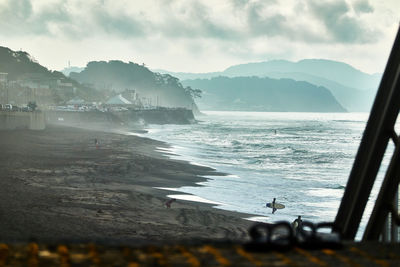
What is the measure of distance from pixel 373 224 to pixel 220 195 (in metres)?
25.3

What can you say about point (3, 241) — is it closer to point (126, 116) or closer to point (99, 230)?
point (99, 230)

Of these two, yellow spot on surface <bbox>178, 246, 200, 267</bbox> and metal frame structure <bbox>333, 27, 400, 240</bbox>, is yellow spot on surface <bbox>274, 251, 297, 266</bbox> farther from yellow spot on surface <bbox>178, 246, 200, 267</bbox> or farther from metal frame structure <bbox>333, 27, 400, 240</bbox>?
metal frame structure <bbox>333, 27, 400, 240</bbox>

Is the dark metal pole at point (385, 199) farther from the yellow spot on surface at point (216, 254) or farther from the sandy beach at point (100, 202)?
the sandy beach at point (100, 202)

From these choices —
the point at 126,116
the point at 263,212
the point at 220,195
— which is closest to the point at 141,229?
the point at 263,212

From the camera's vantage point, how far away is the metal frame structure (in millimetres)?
3852

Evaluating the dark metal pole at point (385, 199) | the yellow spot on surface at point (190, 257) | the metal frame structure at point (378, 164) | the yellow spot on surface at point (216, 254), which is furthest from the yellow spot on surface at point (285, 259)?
the dark metal pole at point (385, 199)

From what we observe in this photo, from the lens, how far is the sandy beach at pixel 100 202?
55.5ft

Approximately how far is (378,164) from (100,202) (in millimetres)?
19674

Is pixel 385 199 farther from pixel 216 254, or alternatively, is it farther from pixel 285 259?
pixel 216 254

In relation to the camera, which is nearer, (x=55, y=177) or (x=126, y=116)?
(x=55, y=177)

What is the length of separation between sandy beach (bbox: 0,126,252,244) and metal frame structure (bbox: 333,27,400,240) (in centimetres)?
170

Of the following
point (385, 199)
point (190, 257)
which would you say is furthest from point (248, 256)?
point (385, 199)

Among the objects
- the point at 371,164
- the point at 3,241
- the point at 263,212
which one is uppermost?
the point at 371,164

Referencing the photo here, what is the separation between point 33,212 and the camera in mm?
18641
